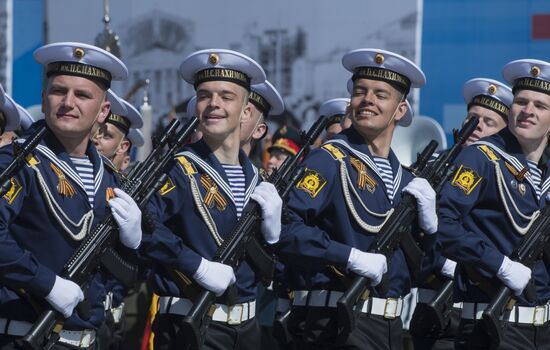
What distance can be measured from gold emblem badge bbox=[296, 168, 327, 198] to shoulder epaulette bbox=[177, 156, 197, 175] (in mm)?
604

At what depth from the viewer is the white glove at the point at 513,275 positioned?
7.31 meters

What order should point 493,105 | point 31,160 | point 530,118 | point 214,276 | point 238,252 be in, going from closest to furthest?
point 31,160, point 214,276, point 238,252, point 530,118, point 493,105

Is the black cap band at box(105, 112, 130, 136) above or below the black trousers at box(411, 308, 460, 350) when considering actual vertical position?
above

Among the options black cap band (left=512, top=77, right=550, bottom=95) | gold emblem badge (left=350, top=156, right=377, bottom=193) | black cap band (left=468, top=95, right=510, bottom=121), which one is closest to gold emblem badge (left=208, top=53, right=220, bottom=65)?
gold emblem badge (left=350, top=156, right=377, bottom=193)

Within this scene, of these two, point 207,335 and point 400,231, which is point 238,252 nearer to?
point 207,335

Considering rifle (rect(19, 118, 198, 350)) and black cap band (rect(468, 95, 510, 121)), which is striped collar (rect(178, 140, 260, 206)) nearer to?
rifle (rect(19, 118, 198, 350))

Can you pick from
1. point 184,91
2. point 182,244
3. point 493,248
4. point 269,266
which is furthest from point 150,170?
point 184,91

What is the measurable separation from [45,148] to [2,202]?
464 millimetres

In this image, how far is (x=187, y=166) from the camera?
6961 mm

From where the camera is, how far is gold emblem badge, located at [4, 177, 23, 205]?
19.6 feet

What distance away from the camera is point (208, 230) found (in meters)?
6.88

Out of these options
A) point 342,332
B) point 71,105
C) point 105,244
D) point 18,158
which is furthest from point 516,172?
point 18,158

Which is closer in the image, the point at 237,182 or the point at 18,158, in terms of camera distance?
the point at 18,158

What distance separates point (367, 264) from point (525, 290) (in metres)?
1.18
